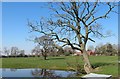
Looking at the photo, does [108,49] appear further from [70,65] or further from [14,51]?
[70,65]

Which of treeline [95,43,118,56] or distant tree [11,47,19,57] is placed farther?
treeline [95,43,118,56]

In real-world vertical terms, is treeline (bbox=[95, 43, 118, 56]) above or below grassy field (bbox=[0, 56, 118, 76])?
above

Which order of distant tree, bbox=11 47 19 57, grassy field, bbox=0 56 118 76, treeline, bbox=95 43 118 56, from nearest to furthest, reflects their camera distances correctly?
grassy field, bbox=0 56 118 76 → distant tree, bbox=11 47 19 57 → treeline, bbox=95 43 118 56

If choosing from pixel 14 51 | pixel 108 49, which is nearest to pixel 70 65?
pixel 14 51

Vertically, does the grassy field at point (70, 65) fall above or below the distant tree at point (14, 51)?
below

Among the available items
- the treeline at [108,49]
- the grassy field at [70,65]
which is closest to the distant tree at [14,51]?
the grassy field at [70,65]

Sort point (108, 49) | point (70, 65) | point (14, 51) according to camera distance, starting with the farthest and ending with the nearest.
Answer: point (108, 49)
point (14, 51)
point (70, 65)

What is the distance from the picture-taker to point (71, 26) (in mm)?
19234

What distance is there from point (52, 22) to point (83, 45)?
294 centimetres

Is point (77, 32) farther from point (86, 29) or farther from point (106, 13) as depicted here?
point (106, 13)

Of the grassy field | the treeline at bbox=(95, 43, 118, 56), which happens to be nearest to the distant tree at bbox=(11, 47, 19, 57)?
the grassy field

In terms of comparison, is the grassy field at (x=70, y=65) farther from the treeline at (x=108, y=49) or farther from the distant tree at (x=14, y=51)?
the treeline at (x=108, y=49)

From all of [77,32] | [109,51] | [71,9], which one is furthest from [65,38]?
[109,51]

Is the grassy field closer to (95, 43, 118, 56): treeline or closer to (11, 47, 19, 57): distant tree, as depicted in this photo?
(11, 47, 19, 57): distant tree
